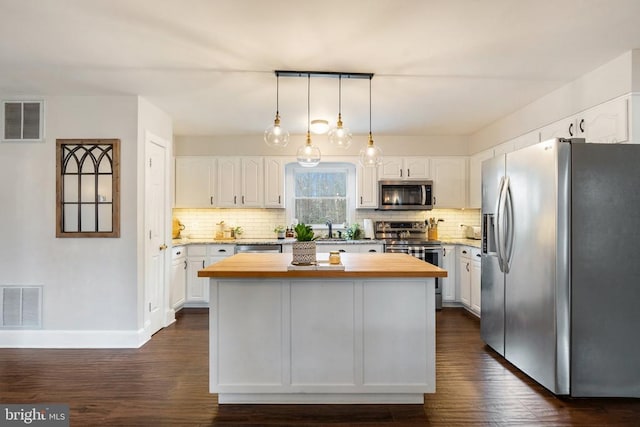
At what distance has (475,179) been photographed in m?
5.26

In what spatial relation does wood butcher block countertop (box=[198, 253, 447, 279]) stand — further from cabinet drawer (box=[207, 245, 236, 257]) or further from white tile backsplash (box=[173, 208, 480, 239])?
white tile backsplash (box=[173, 208, 480, 239])

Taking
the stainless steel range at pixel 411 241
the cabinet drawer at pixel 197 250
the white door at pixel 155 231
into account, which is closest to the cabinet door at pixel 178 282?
the cabinet drawer at pixel 197 250

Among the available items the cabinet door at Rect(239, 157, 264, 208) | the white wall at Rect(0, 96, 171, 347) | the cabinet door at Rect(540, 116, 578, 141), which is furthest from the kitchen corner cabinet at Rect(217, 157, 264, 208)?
the cabinet door at Rect(540, 116, 578, 141)

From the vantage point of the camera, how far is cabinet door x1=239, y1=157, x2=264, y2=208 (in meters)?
5.37

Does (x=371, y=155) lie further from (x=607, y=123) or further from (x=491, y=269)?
(x=607, y=123)

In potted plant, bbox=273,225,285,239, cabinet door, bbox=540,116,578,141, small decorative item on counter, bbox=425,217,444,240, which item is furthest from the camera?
small decorative item on counter, bbox=425,217,444,240

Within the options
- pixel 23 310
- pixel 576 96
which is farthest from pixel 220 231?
pixel 576 96

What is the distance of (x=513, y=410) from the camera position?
2.43 meters

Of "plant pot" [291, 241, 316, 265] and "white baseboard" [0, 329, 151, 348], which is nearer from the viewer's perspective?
"plant pot" [291, 241, 316, 265]

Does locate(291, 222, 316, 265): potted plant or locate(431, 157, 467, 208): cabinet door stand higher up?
locate(431, 157, 467, 208): cabinet door

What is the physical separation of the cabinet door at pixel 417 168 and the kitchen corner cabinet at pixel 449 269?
112 cm

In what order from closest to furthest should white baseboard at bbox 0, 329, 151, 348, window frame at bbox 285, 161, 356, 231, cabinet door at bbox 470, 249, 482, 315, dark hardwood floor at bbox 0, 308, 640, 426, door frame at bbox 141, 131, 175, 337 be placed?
dark hardwood floor at bbox 0, 308, 640, 426 < white baseboard at bbox 0, 329, 151, 348 < door frame at bbox 141, 131, 175, 337 < cabinet door at bbox 470, 249, 482, 315 < window frame at bbox 285, 161, 356, 231

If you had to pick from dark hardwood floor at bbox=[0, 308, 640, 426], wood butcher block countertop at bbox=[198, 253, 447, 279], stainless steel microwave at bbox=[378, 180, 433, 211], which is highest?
stainless steel microwave at bbox=[378, 180, 433, 211]

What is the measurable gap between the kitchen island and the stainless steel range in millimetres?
2544
